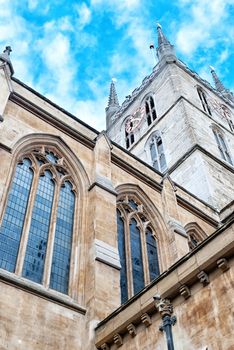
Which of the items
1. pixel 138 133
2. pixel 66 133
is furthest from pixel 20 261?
pixel 138 133

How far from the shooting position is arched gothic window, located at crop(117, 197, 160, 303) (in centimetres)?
1288

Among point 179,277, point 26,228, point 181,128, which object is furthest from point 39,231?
point 181,128

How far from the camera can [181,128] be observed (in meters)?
27.8

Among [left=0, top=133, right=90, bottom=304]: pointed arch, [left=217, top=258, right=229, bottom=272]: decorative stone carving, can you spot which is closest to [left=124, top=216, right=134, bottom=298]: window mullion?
[left=0, top=133, right=90, bottom=304]: pointed arch

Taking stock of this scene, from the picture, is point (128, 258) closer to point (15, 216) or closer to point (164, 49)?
point (15, 216)

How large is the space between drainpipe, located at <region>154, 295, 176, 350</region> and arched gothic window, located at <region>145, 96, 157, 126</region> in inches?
1026

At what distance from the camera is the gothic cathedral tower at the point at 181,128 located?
24.0 meters

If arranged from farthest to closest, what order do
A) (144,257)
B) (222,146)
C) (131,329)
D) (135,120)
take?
(135,120), (222,146), (144,257), (131,329)

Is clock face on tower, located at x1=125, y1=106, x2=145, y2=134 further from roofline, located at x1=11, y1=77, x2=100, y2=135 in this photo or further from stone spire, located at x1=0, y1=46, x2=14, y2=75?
stone spire, located at x1=0, y1=46, x2=14, y2=75

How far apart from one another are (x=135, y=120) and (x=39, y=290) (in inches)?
1080

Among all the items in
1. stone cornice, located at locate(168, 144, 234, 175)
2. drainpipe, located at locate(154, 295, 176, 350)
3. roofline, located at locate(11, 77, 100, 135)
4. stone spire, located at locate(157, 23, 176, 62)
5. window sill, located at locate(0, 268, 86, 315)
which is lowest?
drainpipe, located at locate(154, 295, 176, 350)

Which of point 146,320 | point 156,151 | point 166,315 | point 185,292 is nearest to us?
point 166,315

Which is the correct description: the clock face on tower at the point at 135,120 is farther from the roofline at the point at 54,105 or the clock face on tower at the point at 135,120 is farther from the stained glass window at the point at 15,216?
the stained glass window at the point at 15,216

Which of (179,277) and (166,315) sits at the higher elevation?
(179,277)
